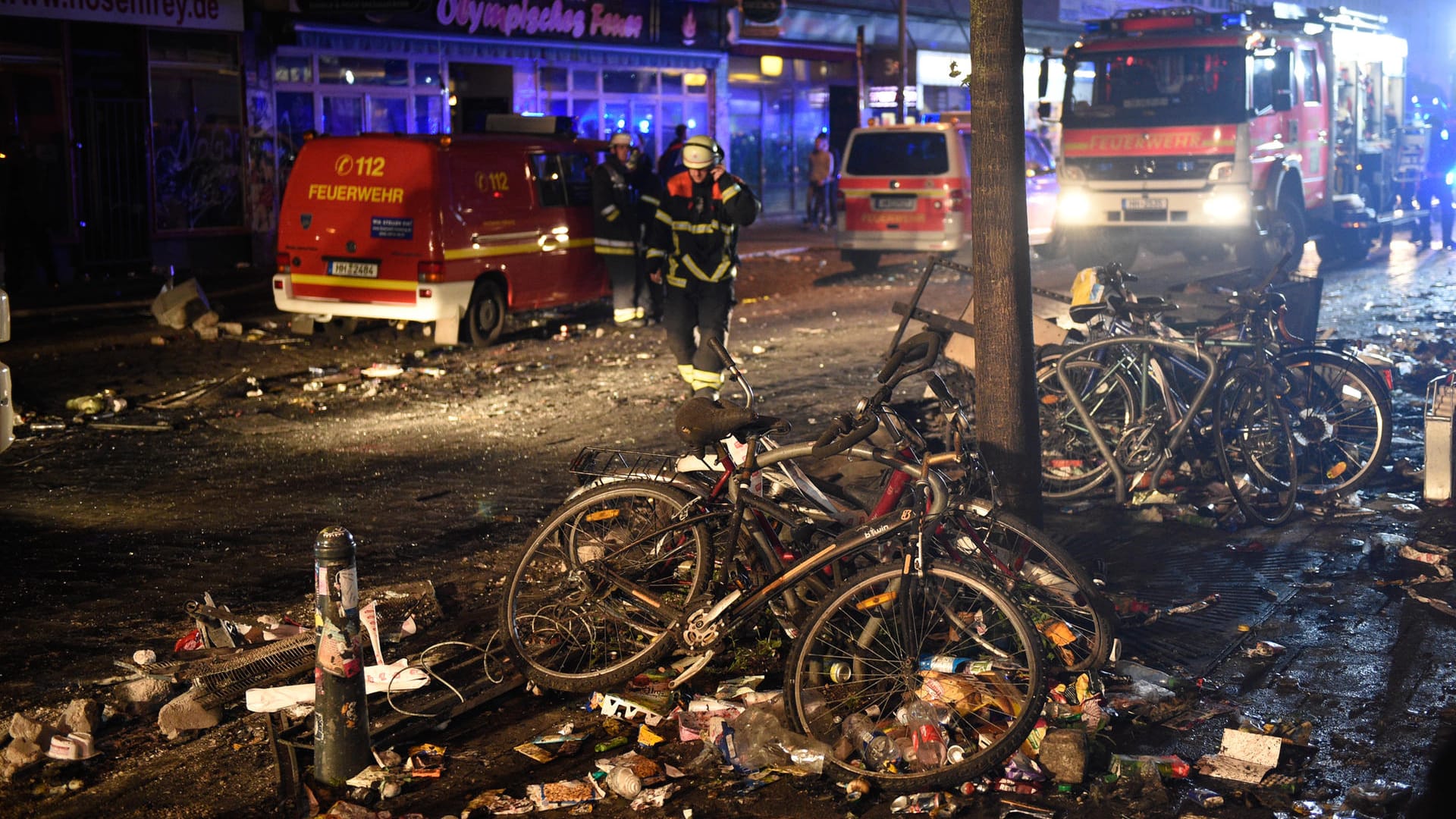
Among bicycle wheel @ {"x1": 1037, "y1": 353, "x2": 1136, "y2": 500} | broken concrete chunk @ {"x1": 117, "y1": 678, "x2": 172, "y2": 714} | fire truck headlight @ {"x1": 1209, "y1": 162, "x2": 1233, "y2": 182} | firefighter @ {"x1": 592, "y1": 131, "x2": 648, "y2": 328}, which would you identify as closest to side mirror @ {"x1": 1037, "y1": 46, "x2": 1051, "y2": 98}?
fire truck headlight @ {"x1": 1209, "y1": 162, "x2": 1233, "y2": 182}

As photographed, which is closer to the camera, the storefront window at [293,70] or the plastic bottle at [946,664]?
the plastic bottle at [946,664]

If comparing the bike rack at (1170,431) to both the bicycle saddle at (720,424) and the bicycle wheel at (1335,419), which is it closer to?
the bicycle wheel at (1335,419)

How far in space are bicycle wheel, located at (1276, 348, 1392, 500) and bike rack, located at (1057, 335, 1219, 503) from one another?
0.75 meters

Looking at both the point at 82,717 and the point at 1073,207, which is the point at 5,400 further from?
the point at 1073,207

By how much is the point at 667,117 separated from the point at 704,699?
25014 millimetres

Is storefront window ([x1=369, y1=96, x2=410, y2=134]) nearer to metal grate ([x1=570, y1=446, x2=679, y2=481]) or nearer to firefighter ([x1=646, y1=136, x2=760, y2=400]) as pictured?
firefighter ([x1=646, y1=136, x2=760, y2=400])

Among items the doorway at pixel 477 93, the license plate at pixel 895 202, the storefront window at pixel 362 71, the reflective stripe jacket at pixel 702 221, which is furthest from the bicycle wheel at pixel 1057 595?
the doorway at pixel 477 93

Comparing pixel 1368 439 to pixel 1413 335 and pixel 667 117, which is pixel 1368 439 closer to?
pixel 1413 335

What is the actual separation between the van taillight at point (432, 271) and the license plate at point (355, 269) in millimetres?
505

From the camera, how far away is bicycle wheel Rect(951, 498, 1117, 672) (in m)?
5.27

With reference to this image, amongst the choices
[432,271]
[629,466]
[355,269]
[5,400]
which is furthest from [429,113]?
[629,466]

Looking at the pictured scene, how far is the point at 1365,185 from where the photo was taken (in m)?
21.6

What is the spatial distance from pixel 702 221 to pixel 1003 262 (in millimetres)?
3170

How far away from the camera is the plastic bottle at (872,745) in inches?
184
